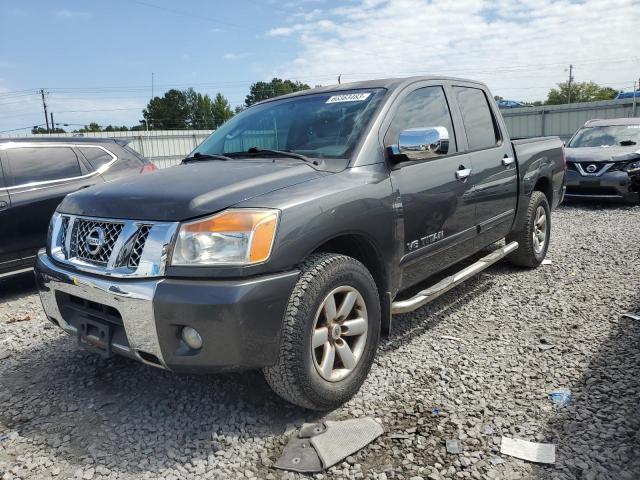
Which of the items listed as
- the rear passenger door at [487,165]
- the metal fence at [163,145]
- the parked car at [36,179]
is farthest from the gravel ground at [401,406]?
the metal fence at [163,145]

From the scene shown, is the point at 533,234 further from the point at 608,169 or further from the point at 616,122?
the point at 616,122

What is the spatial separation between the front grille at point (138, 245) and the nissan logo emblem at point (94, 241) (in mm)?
255

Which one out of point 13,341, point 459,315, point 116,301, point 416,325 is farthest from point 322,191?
point 13,341

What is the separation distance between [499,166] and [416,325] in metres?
1.57

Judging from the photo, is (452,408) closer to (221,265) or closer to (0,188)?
(221,265)

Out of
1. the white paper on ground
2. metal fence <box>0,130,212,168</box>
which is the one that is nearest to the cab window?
the white paper on ground

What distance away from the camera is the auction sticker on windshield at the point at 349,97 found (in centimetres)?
343

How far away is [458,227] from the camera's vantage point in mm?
3822

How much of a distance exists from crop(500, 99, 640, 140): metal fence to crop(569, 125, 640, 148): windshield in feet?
37.4

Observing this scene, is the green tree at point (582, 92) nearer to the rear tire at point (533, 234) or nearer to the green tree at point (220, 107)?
the green tree at point (220, 107)

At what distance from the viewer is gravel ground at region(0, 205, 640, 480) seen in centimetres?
240

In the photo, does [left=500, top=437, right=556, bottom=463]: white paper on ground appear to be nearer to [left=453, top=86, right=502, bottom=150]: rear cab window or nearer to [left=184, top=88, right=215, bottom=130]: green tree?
[left=453, top=86, right=502, bottom=150]: rear cab window

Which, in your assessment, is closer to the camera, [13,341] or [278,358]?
[278,358]

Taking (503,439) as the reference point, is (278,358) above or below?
above
